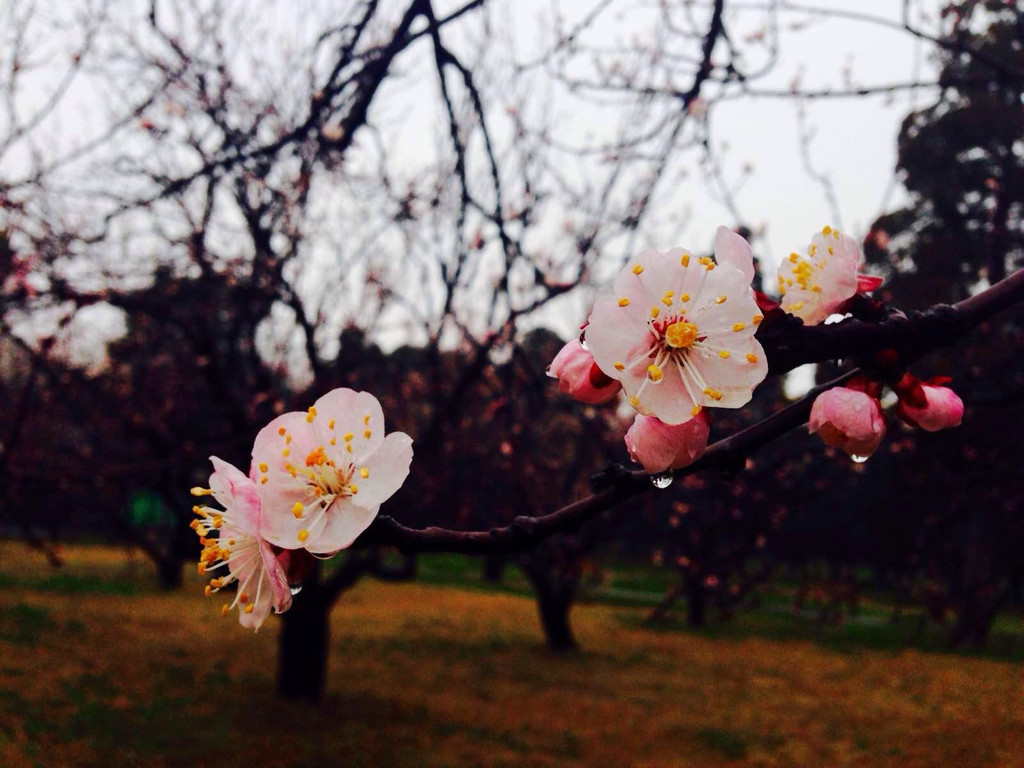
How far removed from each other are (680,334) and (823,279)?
150mm

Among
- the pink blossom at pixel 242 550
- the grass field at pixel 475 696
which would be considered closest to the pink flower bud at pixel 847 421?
the pink blossom at pixel 242 550

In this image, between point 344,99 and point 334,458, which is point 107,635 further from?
point 334,458

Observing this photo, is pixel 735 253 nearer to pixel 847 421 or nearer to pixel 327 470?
pixel 847 421

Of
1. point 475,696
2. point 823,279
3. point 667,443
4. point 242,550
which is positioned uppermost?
point 823,279

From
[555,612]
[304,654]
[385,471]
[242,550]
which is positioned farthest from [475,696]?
[385,471]

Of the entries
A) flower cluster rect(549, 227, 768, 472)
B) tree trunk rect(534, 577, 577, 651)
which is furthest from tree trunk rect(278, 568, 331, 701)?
flower cluster rect(549, 227, 768, 472)

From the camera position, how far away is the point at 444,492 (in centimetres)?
570

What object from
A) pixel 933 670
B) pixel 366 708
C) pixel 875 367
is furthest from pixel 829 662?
pixel 875 367

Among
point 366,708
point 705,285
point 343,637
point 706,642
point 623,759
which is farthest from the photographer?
point 706,642

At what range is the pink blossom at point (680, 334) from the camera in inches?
22.9

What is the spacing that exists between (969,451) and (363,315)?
476 cm

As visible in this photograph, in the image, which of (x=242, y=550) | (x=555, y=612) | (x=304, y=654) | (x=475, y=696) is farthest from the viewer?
(x=555, y=612)

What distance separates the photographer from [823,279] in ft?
2.20

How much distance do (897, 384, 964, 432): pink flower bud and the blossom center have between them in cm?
19
